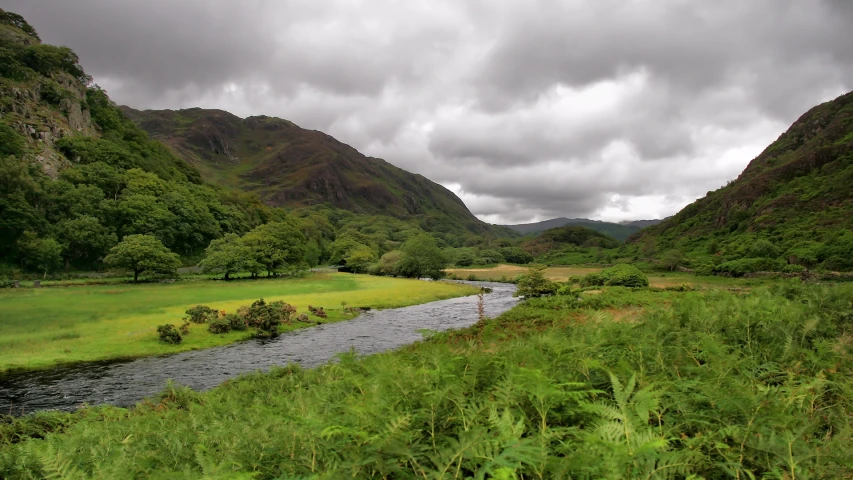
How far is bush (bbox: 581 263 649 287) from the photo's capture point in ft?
187

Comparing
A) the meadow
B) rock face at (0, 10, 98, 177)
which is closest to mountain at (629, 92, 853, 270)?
the meadow

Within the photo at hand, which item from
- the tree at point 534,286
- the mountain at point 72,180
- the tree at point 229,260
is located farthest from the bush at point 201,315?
the mountain at point 72,180

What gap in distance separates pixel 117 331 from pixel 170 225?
71467mm

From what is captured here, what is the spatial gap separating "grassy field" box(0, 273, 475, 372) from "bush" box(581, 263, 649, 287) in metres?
24.8

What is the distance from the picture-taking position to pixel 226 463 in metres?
3.89

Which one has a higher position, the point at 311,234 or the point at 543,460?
the point at 311,234

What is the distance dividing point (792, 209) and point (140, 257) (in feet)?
468

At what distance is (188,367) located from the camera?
24.3 metres

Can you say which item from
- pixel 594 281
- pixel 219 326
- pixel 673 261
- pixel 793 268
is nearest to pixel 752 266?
pixel 793 268

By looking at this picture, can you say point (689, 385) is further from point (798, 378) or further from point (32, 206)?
point (32, 206)

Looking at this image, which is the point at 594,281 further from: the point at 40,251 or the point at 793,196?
the point at 40,251

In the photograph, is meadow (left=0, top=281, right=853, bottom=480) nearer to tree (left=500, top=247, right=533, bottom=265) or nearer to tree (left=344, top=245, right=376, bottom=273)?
tree (left=344, top=245, right=376, bottom=273)

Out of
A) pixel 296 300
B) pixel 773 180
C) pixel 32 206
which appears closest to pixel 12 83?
pixel 32 206

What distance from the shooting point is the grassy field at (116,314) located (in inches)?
1024
